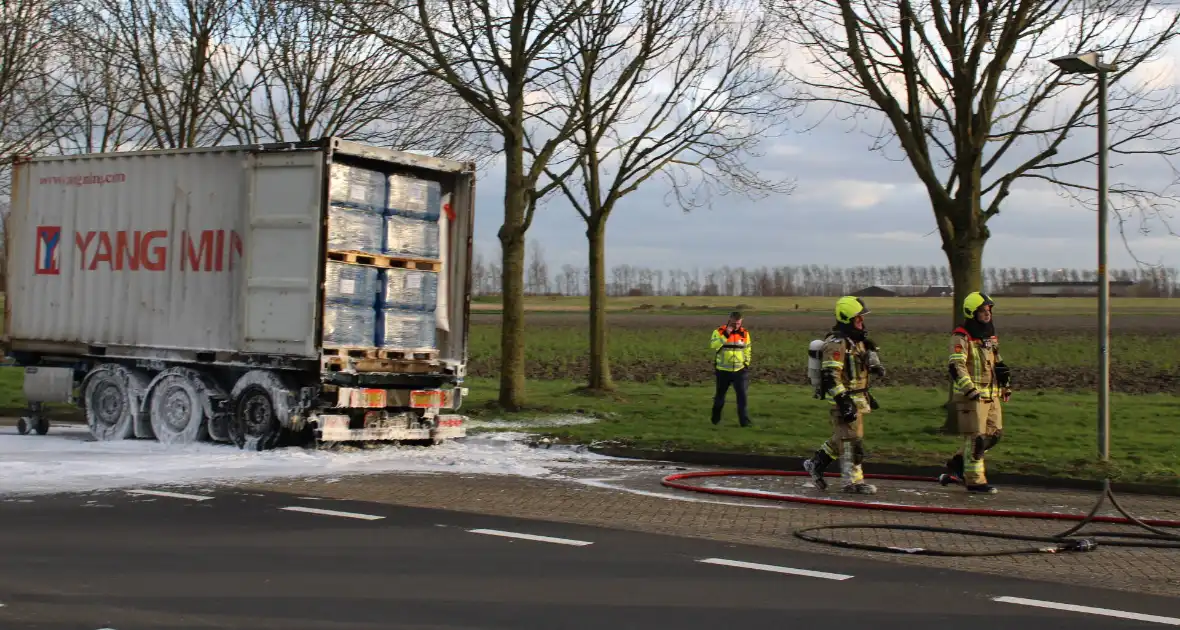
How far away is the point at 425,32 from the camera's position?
19.8m

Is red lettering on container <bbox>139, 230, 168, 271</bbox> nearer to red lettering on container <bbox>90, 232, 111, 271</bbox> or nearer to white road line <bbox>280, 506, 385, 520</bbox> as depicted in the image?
red lettering on container <bbox>90, 232, 111, 271</bbox>

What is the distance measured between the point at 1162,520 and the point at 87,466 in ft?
33.8

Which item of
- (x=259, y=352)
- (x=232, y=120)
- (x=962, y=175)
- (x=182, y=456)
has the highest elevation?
(x=232, y=120)

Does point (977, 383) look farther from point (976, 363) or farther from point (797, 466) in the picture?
point (797, 466)

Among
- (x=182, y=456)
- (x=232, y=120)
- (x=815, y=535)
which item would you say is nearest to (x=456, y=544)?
(x=815, y=535)

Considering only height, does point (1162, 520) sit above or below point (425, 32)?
below

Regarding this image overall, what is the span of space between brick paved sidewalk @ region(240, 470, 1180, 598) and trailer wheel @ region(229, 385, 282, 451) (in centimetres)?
253

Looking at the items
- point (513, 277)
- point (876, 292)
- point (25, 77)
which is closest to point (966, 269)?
point (513, 277)

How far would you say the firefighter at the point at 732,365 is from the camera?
18938 mm

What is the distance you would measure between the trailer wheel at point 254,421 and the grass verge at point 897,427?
12.1 feet

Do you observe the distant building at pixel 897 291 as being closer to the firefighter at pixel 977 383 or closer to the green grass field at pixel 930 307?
the green grass field at pixel 930 307

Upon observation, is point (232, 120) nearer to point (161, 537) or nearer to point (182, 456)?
point (182, 456)

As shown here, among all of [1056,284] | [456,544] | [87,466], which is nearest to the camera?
[456,544]

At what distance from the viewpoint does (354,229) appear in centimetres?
1535
